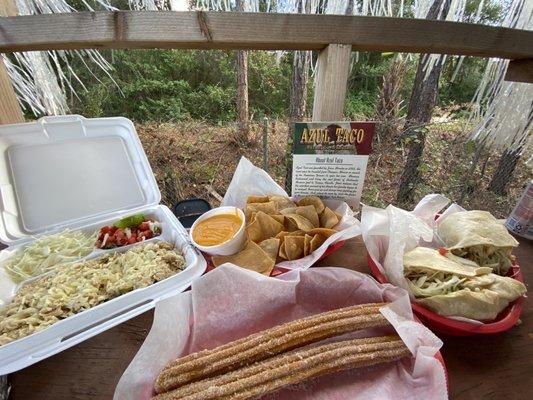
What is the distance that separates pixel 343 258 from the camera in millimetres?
1014

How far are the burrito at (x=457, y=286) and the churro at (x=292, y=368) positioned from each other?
159 mm

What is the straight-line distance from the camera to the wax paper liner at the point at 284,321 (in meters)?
0.60

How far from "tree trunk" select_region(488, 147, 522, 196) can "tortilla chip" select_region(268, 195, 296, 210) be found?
12.5ft

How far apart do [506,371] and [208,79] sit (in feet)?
33.8

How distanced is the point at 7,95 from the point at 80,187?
1.54 feet

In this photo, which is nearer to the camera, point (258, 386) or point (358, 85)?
point (258, 386)

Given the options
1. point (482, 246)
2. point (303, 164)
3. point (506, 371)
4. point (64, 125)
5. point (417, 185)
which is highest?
point (64, 125)

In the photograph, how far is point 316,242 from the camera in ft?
3.19

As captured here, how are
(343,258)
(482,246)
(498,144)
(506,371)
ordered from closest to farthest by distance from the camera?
(506,371) → (482,246) → (343,258) → (498,144)

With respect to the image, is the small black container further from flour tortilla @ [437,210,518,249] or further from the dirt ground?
the dirt ground

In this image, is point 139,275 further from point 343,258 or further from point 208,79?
point 208,79

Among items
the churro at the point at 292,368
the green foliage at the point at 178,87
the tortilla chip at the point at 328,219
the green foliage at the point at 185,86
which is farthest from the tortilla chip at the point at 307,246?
the green foliage at the point at 178,87

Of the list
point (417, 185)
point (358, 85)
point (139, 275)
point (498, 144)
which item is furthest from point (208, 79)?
point (139, 275)

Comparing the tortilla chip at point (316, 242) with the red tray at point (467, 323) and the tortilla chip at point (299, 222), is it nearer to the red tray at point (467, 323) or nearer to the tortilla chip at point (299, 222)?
the tortilla chip at point (299, 222)
